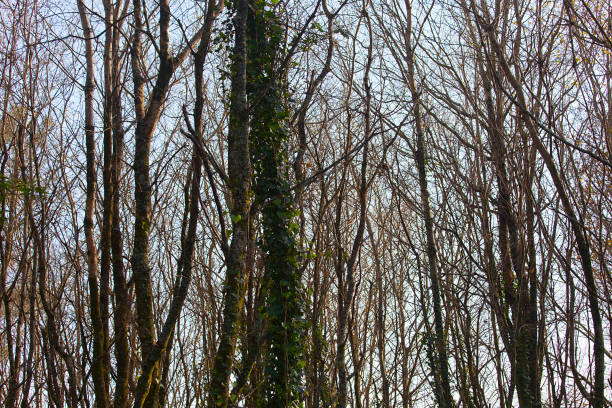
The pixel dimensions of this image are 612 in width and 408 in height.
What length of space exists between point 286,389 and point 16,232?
6227 mm

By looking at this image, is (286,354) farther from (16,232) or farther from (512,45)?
(16,232)

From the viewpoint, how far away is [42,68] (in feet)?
24.3

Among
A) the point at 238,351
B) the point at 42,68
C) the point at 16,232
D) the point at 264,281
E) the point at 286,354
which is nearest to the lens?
the point at 286,354

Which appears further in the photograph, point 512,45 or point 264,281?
point 264,281

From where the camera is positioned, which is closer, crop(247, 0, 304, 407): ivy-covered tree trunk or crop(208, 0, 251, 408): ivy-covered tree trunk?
crop(208, 0, 251, 408): ivy-covered tree trunk

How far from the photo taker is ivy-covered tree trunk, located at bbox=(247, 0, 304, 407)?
5.20m

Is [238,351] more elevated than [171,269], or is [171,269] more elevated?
[171,269]

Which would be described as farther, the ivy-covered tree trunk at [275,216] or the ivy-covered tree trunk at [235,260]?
the ivy-covered tree trunk at [275,216]

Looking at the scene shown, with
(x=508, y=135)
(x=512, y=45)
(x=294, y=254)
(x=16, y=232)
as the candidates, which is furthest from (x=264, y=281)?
(x=16, y=232)

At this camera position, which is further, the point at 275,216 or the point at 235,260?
the point at 275,216

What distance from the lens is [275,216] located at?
17.9 ft

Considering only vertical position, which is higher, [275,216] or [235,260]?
[275,216]

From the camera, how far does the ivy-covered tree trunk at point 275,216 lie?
17.0 feet

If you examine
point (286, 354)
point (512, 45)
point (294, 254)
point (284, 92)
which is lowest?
point (286, 354)
